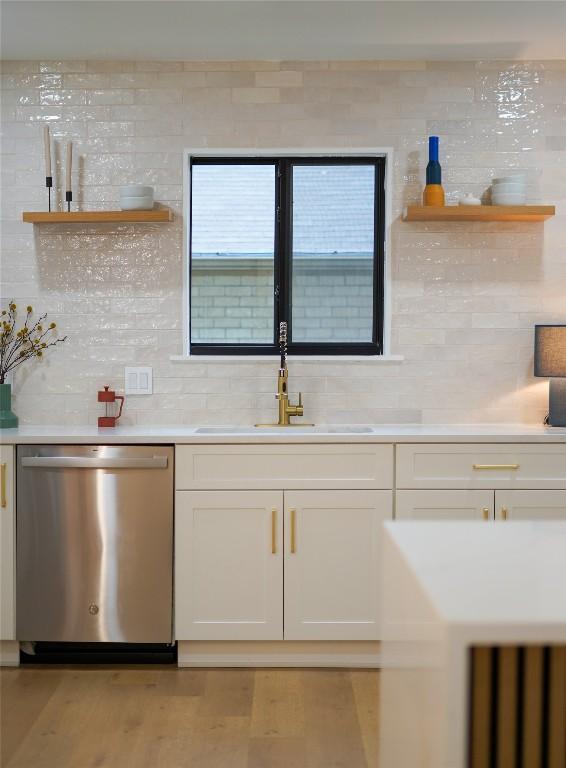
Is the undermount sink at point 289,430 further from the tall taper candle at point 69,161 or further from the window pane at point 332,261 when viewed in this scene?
the tall taper candle at point 69,161

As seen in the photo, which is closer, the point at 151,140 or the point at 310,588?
the point at 310,588

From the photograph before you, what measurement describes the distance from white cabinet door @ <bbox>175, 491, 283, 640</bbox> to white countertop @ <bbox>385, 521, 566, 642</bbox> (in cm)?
154

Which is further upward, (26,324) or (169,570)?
(26,324)

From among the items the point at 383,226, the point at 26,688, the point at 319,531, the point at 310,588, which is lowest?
the point at 26,688

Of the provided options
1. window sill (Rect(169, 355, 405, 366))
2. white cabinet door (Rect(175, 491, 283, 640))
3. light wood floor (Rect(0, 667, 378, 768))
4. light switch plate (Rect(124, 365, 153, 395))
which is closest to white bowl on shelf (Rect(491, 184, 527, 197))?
window sill (Rect(169, 355, 405, 366))

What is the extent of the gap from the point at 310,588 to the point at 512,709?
7.07 feet

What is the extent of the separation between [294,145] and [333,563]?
1.98 metres

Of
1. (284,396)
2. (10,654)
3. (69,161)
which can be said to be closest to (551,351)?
(284,396)

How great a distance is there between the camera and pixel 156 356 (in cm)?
396

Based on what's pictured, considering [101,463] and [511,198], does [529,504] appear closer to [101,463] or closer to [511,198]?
[511,198]

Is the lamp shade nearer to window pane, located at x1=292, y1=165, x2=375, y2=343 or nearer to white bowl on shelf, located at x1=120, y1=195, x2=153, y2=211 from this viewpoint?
window pane, located at x1=292, y1=165, x2=375, y2=343

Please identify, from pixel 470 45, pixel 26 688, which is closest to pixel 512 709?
pixel 26 688

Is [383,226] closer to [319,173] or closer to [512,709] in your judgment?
[319,173]

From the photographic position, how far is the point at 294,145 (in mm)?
3922
